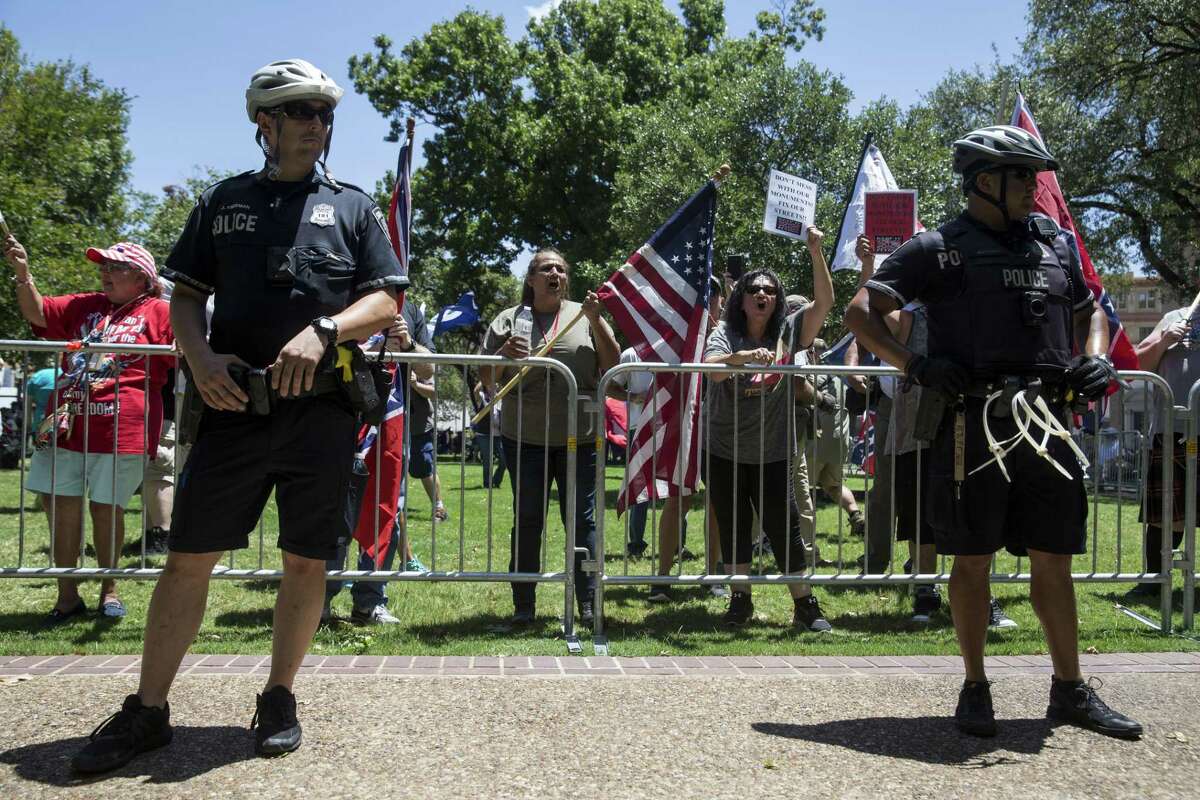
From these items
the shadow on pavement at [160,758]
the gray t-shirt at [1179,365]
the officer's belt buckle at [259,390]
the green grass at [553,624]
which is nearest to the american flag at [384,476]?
the green grass at [553,624]

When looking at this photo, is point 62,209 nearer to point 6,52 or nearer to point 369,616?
point 6,52

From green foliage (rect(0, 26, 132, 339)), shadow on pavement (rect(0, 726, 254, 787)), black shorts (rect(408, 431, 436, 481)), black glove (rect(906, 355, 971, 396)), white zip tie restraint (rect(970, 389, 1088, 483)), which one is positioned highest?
green foliage (rect(0, 26, 132, 339))

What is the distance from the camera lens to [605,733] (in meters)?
4.00

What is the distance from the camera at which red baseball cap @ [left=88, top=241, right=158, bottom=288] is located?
236 inches

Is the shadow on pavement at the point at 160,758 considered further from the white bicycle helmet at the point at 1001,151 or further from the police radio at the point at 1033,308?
the white bicycle helmet at the point at 1001,151

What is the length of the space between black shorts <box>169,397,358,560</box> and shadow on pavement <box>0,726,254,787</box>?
670 millimetres

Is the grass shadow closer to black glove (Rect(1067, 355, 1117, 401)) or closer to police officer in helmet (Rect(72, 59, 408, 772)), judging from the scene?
police officer in helmet (Rect(72, 59, 408, 772))

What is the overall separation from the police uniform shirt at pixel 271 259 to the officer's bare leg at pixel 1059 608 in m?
2.70

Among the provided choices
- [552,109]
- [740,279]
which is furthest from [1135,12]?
[740,279]

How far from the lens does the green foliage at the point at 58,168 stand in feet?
66.3

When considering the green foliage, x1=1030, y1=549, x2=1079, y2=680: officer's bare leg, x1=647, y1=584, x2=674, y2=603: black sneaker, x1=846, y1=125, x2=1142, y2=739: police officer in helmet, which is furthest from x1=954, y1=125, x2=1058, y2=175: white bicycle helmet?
the green foliage

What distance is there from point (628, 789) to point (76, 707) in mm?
2214

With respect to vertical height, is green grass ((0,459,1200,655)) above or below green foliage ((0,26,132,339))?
below

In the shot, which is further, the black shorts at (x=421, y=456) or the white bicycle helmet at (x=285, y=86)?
the black shorts at (x=421, y=456)
